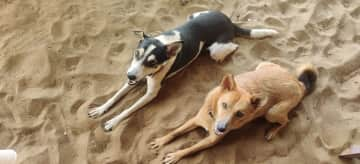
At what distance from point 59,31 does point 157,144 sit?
89cm

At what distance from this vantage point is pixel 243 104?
1.86 metres

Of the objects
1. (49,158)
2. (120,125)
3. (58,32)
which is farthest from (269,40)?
(49,158)

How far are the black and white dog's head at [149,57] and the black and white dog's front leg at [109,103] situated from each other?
0.46 feet

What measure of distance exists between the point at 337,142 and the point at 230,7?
39.8 inches

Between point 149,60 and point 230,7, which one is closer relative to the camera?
point 149,60

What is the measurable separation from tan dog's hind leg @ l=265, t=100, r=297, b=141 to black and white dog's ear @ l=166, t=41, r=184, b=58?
504 mm

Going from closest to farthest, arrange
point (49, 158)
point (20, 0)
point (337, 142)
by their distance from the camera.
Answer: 1. point (49, 158)
2. point (337, 142)
3. point (20, 0)

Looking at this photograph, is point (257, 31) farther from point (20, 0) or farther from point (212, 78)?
point (20, 0)

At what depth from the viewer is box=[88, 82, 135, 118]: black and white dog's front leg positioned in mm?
2117

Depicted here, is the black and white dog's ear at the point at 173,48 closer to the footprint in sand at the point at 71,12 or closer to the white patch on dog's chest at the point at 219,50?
the white patch on dog's chest at the point at 219,50

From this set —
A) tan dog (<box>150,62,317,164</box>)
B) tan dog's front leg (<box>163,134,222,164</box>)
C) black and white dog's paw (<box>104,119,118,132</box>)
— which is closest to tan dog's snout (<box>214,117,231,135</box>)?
tan dog (<box>150,62,317,164</box>)

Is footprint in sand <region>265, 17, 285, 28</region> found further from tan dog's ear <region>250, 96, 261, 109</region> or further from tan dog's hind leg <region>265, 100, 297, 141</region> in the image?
tan dog's ear <region>250, 96, 261, 109</region>

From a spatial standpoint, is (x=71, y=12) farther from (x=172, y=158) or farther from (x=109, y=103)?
(x=172, y=158)

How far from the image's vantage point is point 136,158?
78.0 inches
